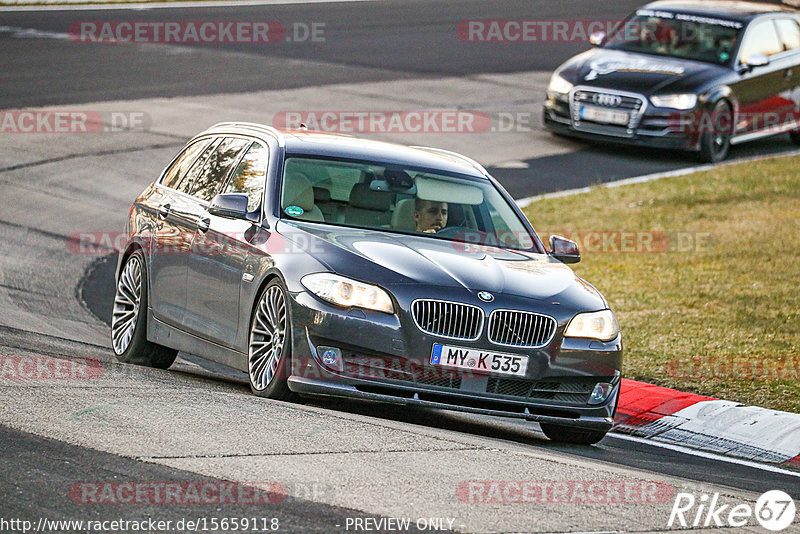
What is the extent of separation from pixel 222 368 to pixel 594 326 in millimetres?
3716

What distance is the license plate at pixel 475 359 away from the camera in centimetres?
818

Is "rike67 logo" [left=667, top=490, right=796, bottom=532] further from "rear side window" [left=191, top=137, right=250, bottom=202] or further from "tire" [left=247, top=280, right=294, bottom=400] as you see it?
"rear side window" [left=191, top=137, right=250, bottom=202]

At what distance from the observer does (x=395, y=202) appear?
370 inches

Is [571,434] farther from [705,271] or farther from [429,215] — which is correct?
[705,271]

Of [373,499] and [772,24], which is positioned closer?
[373,499]

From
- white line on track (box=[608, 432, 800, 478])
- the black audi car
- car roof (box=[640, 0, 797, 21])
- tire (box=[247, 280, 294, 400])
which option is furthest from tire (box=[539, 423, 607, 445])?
car roof (box=[640, 0, 797, 21])

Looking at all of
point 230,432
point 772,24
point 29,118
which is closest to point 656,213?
point 772,24

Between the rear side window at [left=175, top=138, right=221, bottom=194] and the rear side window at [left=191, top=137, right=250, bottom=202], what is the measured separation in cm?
5

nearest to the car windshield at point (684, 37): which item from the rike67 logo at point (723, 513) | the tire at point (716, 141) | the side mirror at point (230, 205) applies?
the tire at point (716, 141)

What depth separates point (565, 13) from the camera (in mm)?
36875

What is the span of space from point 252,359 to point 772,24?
16.2m

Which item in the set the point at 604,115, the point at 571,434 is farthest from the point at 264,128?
the point at 604,115

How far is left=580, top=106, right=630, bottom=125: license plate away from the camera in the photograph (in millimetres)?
20734

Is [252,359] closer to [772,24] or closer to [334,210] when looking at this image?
[334,210]
